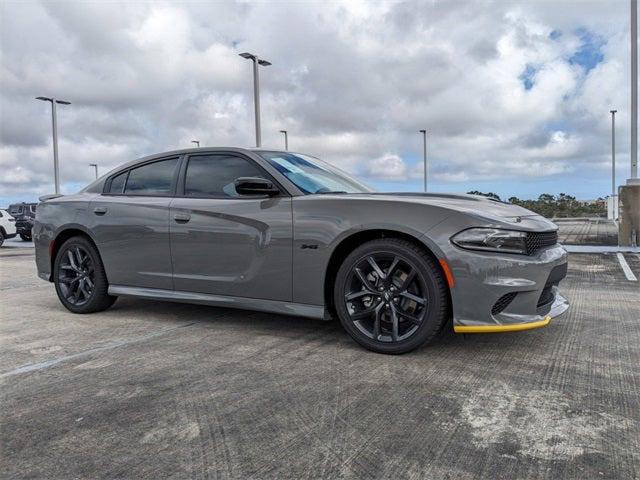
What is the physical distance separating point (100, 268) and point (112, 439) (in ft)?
9.65

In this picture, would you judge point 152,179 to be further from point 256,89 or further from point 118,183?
point 256,89

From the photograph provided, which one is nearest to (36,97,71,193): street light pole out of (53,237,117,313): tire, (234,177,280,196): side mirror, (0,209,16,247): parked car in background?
(0,209,16,247): parked car in background

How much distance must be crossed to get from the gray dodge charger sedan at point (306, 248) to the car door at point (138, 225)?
13mm

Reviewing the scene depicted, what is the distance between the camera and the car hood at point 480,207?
3496mm

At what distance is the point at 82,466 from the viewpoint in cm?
220

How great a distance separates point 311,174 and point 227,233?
0.87 meters

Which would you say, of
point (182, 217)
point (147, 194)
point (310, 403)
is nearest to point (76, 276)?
point (147, 194)

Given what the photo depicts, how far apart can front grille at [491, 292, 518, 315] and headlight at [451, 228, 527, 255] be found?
28 centimetres

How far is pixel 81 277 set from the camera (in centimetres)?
522

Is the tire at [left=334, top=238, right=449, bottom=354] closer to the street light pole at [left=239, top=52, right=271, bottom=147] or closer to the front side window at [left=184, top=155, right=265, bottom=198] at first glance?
the front side window at [left=184, top=155, right=265, bottom=198]

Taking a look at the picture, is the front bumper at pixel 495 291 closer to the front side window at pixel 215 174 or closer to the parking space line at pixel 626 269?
the front side window at pixel 215 174

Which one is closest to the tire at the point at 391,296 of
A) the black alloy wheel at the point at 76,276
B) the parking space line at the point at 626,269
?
the black alloy wheel at the point at 76,276

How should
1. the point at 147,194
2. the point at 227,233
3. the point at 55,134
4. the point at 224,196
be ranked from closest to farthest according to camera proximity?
the point at 227,233 → the point at 224,196 → the point at 147,194 → the point at 55,134

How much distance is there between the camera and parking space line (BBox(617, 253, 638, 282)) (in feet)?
23.7
